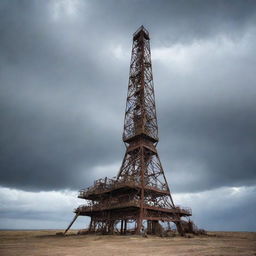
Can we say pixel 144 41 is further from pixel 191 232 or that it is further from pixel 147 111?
pixel 191 232

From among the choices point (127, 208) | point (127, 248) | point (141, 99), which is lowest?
point (127, 248)

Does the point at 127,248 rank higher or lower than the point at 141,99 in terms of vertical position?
lower

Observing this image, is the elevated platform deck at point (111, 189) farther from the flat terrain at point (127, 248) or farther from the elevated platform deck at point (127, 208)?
the flat terrain at point (127, 248)

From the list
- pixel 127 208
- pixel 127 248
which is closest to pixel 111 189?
pixel 127 208

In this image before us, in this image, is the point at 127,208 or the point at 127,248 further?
the point at 127,208

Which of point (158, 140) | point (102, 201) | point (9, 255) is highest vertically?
point (158, 140)

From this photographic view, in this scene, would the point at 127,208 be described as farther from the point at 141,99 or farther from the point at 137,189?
the point at 141,99

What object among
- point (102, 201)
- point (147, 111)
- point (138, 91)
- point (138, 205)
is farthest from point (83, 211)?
point (138, 91)

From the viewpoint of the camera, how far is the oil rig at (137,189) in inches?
1375

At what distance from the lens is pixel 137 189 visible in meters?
35.0

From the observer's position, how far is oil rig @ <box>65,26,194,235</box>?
34.9 metres

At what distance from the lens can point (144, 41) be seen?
5509cm

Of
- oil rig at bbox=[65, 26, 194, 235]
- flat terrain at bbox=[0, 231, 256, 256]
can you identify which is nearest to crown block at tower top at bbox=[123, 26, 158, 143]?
oil rig at bbox=[65, 26, 194, 235]

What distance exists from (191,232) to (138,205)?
572 inches
